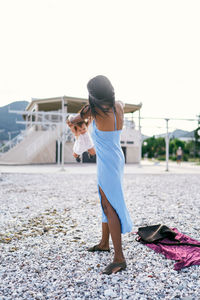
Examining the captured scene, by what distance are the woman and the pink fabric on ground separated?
580 mm

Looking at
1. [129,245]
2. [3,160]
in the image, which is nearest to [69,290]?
[129,245]

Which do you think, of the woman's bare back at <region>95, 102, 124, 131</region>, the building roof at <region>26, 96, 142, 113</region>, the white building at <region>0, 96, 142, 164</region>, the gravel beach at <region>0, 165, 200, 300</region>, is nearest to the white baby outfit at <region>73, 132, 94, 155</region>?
the woman's bare back at <region>95, 102, 124, 131</region>

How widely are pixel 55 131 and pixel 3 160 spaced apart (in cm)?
542

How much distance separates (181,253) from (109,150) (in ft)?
4.46

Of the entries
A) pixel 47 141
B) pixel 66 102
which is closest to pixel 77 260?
pixel 47 141

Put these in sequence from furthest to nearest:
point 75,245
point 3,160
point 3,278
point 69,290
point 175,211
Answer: point 3,160 → point 175,211 → point 75,245 → point 3,278 → point 69,290

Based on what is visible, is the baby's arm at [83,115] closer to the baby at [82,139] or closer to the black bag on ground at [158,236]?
the baby at [82,139]

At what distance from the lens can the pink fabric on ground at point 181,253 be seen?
250 cm

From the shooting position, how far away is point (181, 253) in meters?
2.73

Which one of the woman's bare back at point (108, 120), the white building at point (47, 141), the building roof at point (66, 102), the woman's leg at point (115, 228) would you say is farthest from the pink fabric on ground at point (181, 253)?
the building roof at point (66, 102)

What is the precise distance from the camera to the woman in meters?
2.29

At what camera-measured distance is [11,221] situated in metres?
4.12

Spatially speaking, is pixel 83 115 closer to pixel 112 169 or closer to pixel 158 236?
pixel 112 169

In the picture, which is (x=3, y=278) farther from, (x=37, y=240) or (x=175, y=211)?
(x=175, y=211)
